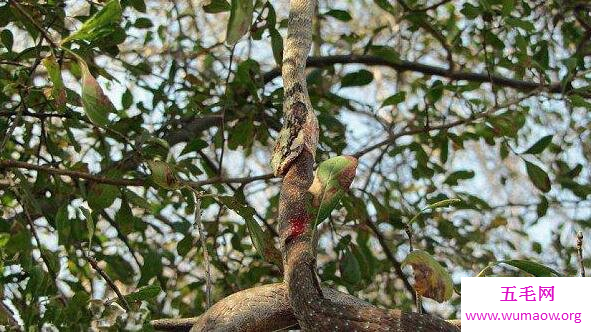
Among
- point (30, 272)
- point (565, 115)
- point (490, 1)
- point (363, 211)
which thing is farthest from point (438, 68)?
point (30, 272)

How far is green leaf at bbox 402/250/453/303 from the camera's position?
0.97 m

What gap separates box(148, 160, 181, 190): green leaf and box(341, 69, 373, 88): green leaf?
105 centimetres

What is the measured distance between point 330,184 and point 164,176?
38cm

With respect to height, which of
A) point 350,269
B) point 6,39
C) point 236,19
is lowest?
point 350,269

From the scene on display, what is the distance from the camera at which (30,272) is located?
4.75ft

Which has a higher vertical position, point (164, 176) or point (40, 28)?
point (40, 28)

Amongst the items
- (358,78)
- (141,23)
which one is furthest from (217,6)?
(358,78)

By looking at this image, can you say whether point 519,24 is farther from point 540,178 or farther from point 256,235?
point 256,235

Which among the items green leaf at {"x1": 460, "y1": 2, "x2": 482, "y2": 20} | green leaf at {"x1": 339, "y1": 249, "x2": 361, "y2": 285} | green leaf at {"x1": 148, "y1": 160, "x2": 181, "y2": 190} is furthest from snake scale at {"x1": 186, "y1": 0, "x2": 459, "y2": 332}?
green leaf at {"x1": 460, "y1": 2, "x2": 482, "y2": 20}

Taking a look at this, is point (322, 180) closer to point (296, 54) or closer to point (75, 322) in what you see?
point (296, 54)

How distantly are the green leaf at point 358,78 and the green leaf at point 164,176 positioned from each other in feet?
3.43

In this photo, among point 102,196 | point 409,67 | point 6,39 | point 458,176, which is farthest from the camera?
point 409,67

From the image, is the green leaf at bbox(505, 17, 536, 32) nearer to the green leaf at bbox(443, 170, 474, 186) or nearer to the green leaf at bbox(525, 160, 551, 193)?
the green leaf at bbox(525, 160, 551, 193)

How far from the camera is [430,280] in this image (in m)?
0.97
